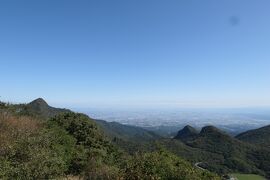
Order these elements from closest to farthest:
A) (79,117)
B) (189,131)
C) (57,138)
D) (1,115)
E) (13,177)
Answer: (13,177) → (1,115) → (57,138) → (79,117) → (189,131)

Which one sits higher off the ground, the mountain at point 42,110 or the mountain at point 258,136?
the mountain at point 42,110

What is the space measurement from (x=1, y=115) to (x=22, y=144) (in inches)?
301

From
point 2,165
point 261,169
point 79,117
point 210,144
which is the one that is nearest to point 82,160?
point 2,165

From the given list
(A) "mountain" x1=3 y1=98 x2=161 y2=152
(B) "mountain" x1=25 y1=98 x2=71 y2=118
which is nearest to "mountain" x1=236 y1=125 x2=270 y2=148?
(A) "mountain" x1=3 y1=98 x2=161 y2=152

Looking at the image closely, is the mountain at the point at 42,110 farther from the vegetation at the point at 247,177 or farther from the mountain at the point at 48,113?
the vegetation at the point at 247,177

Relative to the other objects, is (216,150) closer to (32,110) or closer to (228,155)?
(228,155)

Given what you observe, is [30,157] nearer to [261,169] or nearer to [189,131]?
[261,169]

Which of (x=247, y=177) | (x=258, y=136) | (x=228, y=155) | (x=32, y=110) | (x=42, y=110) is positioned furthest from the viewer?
(x=258, y=136)

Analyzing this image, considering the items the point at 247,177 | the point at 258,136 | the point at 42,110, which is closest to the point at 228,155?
the point at 247,177

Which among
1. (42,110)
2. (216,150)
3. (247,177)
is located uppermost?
(42,110)

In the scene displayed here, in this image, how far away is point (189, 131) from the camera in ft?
487

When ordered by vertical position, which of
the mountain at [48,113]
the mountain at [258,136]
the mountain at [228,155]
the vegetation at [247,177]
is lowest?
the vegetation at [247,177]

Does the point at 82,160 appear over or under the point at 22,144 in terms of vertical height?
under

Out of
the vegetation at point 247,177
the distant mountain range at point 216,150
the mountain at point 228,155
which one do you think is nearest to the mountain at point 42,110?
the distant mountain range at point 216,150
